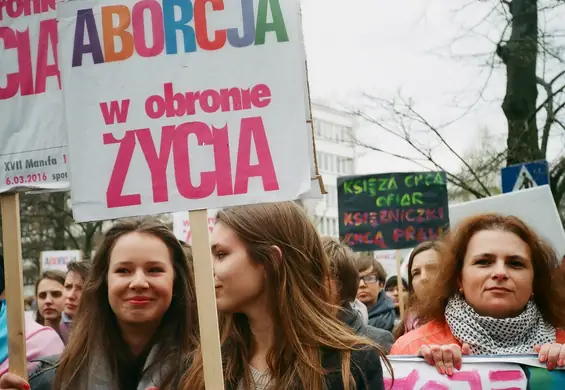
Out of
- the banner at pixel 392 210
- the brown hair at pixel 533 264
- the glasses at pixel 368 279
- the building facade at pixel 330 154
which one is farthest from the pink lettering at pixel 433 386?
the building facade at pixel 330 154

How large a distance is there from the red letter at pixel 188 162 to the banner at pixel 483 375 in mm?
1080

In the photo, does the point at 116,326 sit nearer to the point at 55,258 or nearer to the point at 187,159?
the point at 187,159

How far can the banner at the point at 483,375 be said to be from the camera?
3336 mm

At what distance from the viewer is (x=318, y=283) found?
3.24m

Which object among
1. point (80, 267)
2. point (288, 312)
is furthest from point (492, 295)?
point (80, 267)

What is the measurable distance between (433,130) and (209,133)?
25.8ft

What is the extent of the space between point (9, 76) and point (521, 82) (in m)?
7.88

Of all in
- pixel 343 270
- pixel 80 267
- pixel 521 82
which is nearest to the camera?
pixel 343 270

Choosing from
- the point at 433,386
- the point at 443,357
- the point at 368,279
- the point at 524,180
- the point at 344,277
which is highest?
the point at 524,180

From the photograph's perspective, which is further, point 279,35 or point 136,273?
point 136,273

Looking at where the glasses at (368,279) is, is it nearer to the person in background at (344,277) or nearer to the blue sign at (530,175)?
the blue sign at (530,175)

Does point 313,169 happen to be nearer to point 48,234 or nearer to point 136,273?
point 136,273

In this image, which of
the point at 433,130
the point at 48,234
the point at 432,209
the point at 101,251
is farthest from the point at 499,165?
the point at 48,234

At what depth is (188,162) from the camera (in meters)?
2.96
